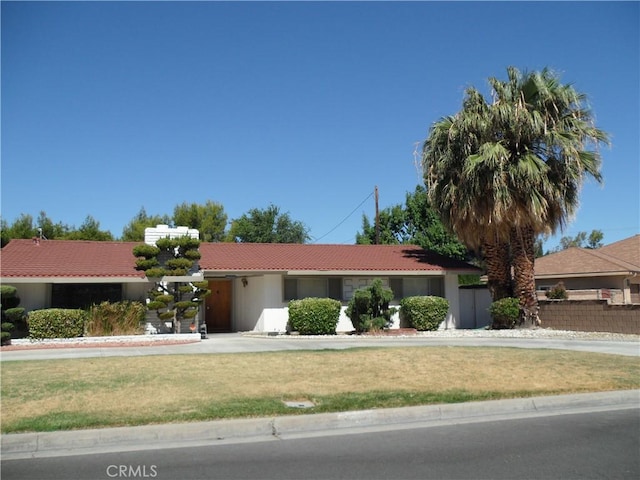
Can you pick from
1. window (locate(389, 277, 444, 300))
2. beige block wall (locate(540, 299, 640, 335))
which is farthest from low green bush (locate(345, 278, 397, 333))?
beige block wall (locate(540, 299, 640, 335))

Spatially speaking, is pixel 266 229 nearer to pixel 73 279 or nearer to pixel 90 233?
pixel 90 233

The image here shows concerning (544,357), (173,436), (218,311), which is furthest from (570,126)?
(173,436)

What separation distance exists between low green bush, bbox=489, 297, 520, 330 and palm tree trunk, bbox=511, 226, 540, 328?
0.29m

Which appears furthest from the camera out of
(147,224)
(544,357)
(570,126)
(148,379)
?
(147,224)

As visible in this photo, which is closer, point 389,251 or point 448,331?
point 448,331

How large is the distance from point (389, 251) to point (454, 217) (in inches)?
224

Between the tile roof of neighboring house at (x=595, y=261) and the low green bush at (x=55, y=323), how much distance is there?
75.8 feet

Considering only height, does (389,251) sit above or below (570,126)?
below

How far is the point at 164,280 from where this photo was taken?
22.5 meters

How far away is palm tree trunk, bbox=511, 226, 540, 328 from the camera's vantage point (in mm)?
24719

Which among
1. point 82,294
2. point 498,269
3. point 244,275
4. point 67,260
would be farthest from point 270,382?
point 498,269

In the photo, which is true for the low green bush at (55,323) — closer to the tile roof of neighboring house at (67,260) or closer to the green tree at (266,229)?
the tile roof of neighboring house at (67,260)

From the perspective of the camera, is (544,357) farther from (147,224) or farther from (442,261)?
(147,224)

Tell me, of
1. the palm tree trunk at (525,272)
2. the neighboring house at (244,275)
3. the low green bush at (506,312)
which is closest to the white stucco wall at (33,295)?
the neighboring house at (244,275)
